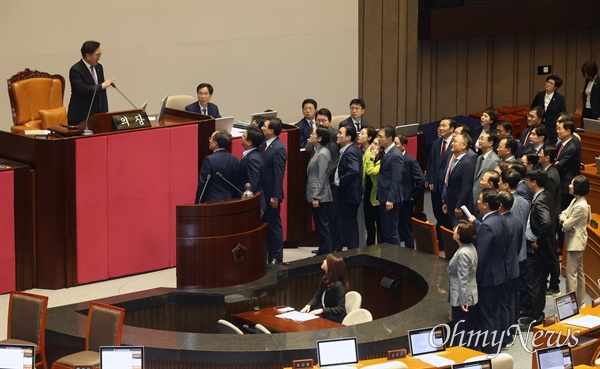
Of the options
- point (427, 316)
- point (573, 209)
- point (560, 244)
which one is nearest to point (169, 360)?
point (427, 316)

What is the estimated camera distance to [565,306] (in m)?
8.48

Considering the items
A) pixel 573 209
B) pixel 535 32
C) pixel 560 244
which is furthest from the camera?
pixel 535 32

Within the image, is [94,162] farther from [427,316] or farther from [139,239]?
[427,316]

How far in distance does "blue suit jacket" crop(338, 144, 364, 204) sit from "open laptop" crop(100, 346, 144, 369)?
4411 millimetres

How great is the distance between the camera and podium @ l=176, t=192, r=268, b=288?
9.89 meters

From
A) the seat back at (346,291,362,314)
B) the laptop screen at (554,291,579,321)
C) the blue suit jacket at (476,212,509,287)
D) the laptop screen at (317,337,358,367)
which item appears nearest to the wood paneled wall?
the seat back at (346,291,362,314)

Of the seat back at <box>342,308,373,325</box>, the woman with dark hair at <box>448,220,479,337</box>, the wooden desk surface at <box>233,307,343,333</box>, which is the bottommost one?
the wooden desk surface at <box>233,307,343,333</box>

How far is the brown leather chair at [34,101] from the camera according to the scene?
11.3 meters

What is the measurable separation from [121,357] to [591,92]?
921 centimetres

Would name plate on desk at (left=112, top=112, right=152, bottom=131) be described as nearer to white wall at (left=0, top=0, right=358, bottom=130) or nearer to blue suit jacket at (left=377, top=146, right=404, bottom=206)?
blue suit jacket at (left=377, top=146, right=404, bottom=206)

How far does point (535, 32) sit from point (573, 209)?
25.3 feet

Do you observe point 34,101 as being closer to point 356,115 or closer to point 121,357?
point 356,115

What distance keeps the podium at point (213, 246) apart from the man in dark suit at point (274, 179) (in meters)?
0.87

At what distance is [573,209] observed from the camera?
977cm
